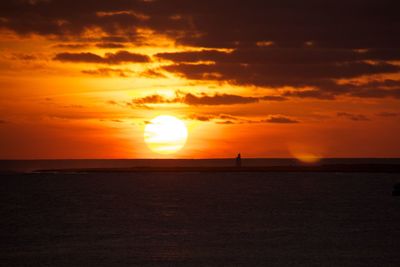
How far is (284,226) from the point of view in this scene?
55844mm

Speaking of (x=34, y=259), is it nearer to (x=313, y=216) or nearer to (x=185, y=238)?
(x=185, y=238)

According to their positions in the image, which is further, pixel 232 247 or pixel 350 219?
pixel 350 219

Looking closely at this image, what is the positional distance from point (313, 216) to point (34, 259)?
1262 inches

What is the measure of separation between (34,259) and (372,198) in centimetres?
6080

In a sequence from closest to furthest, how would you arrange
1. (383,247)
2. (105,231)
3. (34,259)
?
1. (34,259)
2. (383,247)
3. (105,231)

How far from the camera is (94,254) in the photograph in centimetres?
4106

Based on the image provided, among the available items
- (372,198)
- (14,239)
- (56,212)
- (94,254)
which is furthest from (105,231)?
(372,198)

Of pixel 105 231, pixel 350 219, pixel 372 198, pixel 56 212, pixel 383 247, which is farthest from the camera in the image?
pixel 372 198

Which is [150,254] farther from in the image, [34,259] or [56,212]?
[56,212]

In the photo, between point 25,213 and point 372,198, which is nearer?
point 25,213

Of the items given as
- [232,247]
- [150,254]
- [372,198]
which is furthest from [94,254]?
[372,198]

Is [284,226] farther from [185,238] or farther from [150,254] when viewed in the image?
[150,254]

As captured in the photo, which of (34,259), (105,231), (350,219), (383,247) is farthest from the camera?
(350,219)

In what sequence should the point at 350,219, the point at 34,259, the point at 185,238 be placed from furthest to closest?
the point at 350,219, the point at 185,238, the point at 34,259
